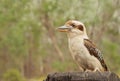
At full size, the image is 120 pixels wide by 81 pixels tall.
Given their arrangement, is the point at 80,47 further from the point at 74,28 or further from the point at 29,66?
the point at 29,66

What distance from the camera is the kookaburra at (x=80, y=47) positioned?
587 centimetres

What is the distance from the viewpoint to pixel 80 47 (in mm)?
5977

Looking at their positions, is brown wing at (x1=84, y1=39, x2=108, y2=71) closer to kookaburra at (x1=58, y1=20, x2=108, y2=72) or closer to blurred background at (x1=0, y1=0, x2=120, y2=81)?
kookaburra at (x1=58, y1=20, x2=108, y2=72)

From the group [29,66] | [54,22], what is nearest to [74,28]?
[54,22]

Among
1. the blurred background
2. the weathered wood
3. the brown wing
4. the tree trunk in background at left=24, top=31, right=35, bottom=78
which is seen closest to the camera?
the weathered wood

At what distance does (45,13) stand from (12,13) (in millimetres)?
1651

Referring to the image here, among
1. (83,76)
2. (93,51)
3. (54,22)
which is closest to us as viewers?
(83,76)

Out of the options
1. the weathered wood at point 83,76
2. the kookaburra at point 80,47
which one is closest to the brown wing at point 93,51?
the kookaburra at point 80,47

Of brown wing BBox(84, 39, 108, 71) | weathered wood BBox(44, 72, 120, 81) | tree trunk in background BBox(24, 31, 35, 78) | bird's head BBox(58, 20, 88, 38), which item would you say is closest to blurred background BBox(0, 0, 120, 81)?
tree trunk in background BBox(24, 31, 35, 78)

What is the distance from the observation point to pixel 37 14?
2772cm

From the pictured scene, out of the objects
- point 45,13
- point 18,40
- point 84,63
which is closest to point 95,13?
point 45,13

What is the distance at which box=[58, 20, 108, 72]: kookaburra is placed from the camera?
587 centimetres

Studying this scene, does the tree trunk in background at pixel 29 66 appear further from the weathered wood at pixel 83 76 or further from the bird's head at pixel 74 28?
the weathered wood at pixel 83 76

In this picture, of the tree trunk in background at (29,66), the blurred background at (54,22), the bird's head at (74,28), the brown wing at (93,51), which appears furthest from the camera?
the tree trunk in background at (29,66)
